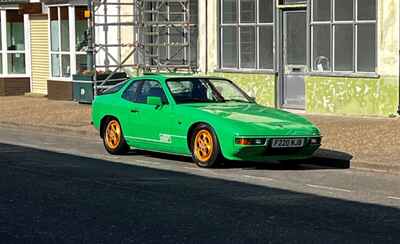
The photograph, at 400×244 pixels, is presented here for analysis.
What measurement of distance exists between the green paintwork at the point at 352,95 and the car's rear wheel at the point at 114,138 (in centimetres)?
664

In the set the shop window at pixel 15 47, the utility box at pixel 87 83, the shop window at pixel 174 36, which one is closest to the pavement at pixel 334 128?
the utility box at pixel 87 83

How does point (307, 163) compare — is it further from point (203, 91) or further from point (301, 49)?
point (301, 49)

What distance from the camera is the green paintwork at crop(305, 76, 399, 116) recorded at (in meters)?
18.5

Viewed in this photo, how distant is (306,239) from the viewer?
7.70 meters

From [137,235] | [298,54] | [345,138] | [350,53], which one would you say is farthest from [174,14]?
[137,235]

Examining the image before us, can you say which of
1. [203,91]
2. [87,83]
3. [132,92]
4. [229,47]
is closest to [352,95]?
[229,47]

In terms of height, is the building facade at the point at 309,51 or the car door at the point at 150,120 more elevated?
the building facade at the point at 309,51

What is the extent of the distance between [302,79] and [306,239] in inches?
525

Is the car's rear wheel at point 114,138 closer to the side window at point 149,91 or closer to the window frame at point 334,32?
the side window at point 149,91

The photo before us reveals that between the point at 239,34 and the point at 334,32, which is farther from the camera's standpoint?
the point at 239,34

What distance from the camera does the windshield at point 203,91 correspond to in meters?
13.5

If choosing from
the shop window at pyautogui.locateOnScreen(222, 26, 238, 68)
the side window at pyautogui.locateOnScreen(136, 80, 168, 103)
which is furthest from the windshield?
the shop window at pyautogui.locateOnScreen(222, 26, 238, 68)

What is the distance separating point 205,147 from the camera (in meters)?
12.6

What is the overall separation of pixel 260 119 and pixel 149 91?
2289mm
